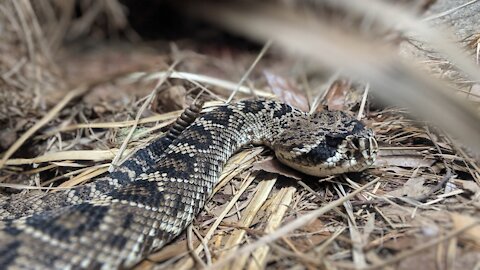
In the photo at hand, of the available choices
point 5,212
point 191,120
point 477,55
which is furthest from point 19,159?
point 477,55

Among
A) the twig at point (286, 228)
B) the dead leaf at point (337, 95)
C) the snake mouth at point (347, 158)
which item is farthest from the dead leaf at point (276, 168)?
the dead leaf at point (337, 95)

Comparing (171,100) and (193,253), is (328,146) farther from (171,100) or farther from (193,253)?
(171,100)

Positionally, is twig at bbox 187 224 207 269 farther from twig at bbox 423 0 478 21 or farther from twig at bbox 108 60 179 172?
twig at bbox 423 0 478 21

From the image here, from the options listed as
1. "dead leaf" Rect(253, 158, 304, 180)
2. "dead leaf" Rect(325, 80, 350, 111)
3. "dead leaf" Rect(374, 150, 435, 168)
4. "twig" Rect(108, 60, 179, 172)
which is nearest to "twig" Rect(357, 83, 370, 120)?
"dead leaf" Rect(325, 80, 350, 111)

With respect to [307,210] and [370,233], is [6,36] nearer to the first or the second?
[307,210]

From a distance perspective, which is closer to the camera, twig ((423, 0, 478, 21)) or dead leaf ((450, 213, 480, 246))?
dead leaf ((450, 213, 480, 246))

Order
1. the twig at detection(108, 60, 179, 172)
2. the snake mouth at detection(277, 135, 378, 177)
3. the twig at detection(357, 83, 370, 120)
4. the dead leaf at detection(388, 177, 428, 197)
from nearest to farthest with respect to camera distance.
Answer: the dead leaf at detection(388, 177, 428, 197) → the snake mouth at detection(277, 135, 378, 177) → the twig at detection(108, 60, 179, 172) → the twig at detection(357, 83, 370, 120)

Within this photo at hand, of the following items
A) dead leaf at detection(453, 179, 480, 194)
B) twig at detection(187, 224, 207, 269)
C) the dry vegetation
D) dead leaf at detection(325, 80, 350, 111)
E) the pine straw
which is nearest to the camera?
the dry vegetation
